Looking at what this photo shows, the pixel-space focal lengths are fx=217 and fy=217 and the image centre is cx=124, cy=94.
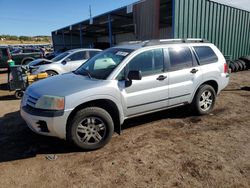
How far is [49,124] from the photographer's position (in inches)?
135

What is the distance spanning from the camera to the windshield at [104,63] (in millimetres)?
4134

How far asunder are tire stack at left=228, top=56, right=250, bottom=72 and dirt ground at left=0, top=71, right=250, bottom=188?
8393 mm

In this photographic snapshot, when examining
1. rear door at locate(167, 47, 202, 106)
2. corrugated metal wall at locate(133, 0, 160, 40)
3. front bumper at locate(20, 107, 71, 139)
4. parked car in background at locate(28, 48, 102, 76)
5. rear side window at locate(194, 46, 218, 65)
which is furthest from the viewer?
corrugated metal wall at locate(133, 0, 160, 40)

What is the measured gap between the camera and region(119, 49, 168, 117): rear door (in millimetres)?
4074

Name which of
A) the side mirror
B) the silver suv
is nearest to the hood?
the silver suv

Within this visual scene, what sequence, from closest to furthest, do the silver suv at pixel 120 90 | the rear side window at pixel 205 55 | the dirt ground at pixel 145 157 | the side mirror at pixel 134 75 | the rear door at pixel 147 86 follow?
the dirt ground at pixel 145 157, the silver suv at pixel 120 90, the side mirror at pixel 134 75, the rear door at pixel 147 86, the rear side window at pixel 205 55

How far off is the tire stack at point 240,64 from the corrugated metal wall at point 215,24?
44.6 inches

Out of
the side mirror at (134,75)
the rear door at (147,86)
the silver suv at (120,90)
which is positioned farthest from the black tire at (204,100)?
the side mirror at (134,75)

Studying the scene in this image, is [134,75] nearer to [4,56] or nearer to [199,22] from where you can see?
[199,22]

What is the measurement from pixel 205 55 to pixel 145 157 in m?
3.04

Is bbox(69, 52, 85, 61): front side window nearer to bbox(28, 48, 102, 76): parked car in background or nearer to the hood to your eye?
bbox(28, 48, 102, 76): parked car in background

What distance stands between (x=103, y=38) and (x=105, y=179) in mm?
32062

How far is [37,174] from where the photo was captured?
315cm

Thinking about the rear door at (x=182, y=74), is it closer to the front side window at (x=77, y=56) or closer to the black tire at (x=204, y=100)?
the black tire at (x=204, y=100)
